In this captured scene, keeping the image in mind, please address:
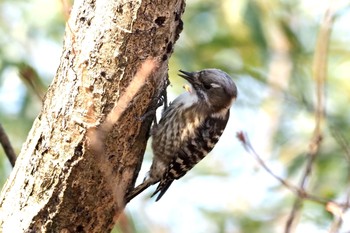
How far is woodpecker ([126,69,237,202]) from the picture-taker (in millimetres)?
5184

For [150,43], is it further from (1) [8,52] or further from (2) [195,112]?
(1) [8,52]

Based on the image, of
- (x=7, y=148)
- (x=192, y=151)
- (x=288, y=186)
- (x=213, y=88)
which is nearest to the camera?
(x=288, y=186)

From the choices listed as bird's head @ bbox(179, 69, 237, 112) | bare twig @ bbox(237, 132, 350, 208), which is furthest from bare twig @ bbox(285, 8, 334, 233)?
bird's head @ bbox(179, 69, 237, 112)

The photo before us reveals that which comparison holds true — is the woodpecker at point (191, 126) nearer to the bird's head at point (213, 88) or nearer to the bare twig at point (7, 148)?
the bird's head at point (213, 88)

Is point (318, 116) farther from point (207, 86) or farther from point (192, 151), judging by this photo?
point (207, 86)

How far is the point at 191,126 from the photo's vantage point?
17.3 ft

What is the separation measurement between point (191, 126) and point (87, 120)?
1.67 m

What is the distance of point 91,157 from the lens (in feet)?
12.2

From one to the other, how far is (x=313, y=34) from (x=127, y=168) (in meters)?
4.86

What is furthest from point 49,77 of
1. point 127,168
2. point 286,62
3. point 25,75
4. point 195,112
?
point 25,75

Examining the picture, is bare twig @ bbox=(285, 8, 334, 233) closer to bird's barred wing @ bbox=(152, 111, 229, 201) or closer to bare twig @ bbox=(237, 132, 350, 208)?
bare twig @ bbox=(237, 132, 350, 208)

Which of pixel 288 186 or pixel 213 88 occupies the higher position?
pixel 213 88

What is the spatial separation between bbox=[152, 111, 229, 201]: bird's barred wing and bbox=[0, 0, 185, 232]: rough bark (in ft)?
4.30

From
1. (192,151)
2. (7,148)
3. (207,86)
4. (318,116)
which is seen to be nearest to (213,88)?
(207,86)
